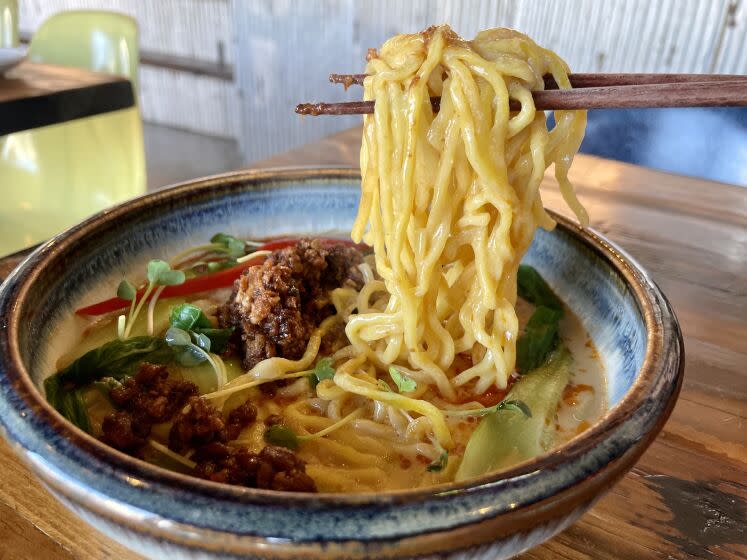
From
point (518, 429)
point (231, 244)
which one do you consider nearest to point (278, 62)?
point (231, 244)

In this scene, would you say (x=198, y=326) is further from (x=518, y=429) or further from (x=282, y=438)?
(x=518, y=429)

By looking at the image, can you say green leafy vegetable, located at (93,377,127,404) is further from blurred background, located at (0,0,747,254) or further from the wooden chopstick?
blurred background, located at (0,0,747,254)

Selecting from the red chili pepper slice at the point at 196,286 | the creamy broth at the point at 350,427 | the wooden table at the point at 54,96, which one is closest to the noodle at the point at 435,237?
the creamy broth at the point at 350,427

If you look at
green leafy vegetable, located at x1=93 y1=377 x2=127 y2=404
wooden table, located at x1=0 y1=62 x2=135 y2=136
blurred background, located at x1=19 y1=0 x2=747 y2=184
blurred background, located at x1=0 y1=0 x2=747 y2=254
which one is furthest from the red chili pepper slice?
blurred background, located at x1=19 y1=0 x2=747 y2=184

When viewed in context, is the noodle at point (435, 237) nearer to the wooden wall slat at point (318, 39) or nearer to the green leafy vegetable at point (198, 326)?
the green leafy vegetable at point (198, 326)

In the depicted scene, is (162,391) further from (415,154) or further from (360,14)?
(360,14)

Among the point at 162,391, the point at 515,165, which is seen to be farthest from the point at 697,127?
the point at 162,391
